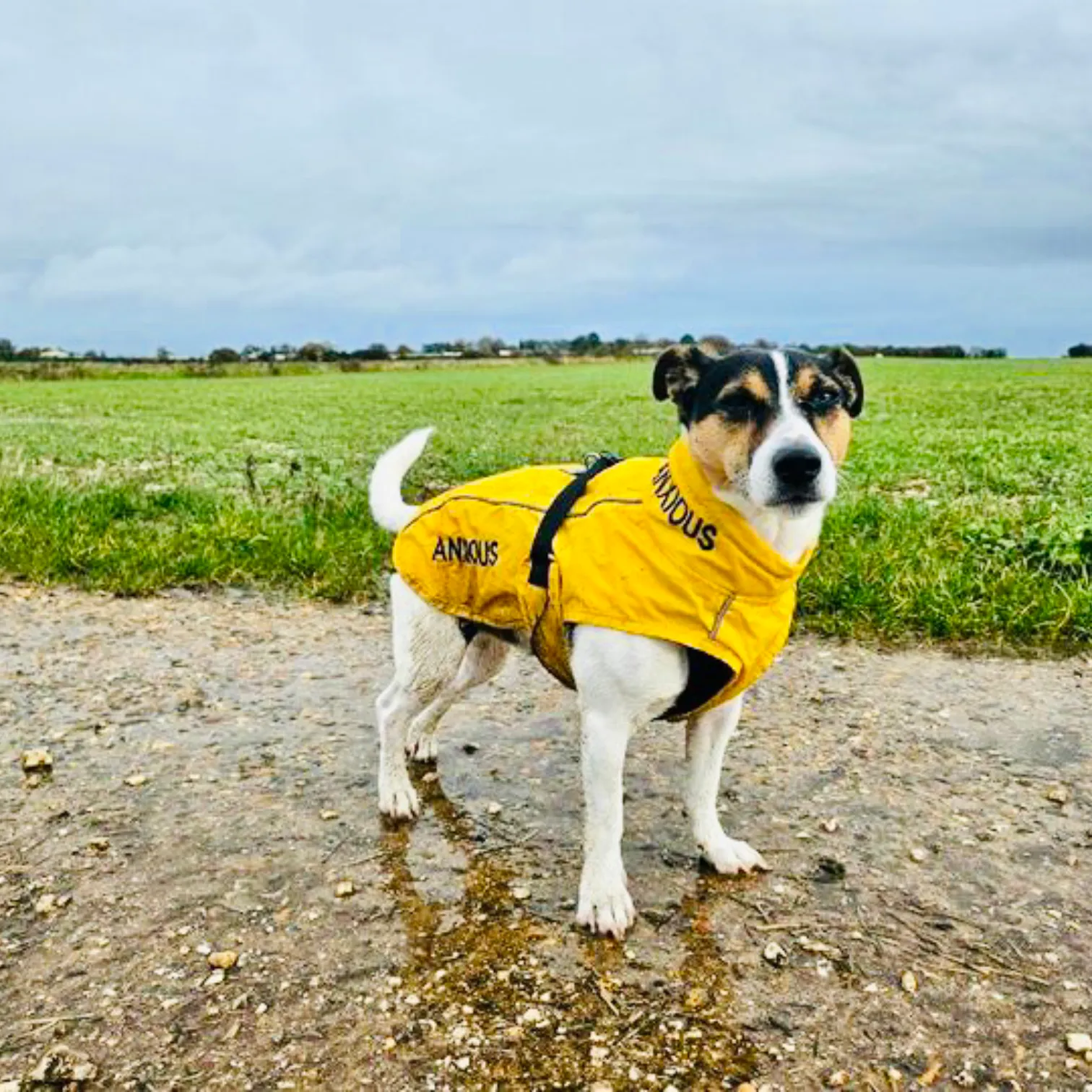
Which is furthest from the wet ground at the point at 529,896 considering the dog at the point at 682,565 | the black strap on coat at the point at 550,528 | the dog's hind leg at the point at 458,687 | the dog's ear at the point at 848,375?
the dog's ear at the point at 848,375

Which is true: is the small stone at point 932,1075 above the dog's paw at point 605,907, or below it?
below

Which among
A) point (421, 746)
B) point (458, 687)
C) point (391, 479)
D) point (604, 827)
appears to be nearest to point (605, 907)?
point (604, 827)

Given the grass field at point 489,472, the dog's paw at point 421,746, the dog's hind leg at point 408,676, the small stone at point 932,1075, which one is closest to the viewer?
the small stone at point 932,1075

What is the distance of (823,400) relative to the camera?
3.52 metres

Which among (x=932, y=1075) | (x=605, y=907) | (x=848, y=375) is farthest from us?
(x=848, y=375)

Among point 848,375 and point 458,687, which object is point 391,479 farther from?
point 848,375

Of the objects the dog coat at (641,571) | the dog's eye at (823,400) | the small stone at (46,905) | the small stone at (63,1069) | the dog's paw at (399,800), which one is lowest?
the small stone at (63,1069)

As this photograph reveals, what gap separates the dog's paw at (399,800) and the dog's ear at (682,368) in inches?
76.6

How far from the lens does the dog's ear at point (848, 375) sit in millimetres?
3744

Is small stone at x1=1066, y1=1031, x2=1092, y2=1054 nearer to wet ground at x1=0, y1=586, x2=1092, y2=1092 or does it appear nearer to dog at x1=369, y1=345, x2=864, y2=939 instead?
wet ground at x1=0, y1=586, x2=1092, y2=1092

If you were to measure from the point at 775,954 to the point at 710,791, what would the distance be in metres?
0.69

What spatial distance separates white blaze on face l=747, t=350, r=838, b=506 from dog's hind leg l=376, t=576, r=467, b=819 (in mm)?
1465

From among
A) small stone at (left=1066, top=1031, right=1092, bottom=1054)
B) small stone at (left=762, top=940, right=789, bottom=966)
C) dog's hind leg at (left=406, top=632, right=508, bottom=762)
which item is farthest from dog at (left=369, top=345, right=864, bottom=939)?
small stone at (left=1066, top=1031, right=1092, bottom=1054)

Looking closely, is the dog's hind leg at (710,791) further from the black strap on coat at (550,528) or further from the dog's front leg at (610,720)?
the black strap on coat at (550,528)
